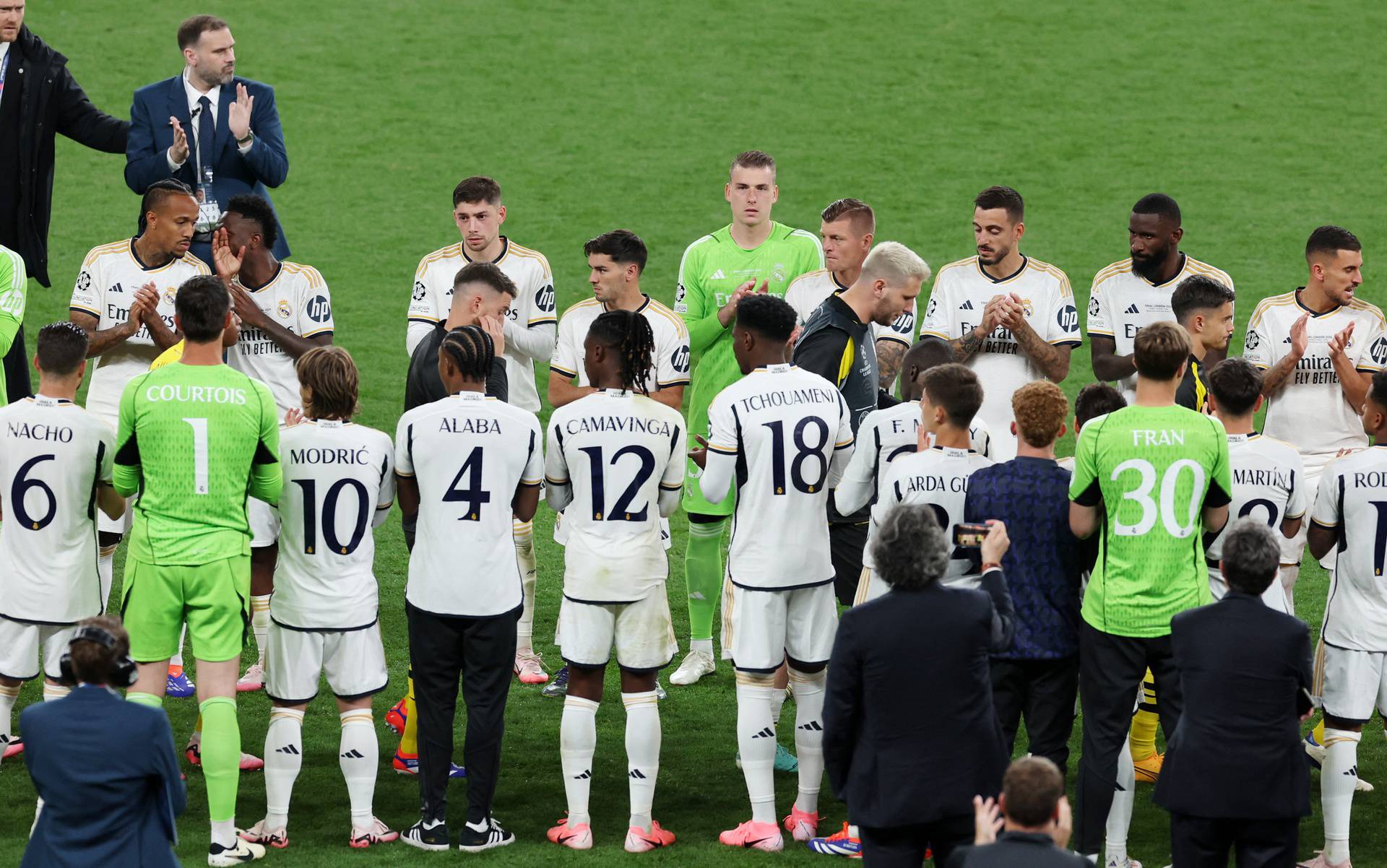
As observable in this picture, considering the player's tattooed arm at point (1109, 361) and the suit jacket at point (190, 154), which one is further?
the suit jacket at point (190, 154)

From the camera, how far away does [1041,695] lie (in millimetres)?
6059

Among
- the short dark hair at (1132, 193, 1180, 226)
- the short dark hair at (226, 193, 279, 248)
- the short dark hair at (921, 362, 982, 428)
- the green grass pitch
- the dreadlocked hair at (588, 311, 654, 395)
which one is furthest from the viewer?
the green grass pitch

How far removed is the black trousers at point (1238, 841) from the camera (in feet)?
17.3

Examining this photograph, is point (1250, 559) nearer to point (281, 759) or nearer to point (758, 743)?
point (758, 743)

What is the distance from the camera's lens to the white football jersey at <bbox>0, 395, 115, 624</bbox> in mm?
6430

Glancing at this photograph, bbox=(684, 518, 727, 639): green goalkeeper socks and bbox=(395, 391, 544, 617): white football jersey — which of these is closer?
bbox=(395, 391, 544, 617): white football jersey

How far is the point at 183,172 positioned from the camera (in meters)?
8.73

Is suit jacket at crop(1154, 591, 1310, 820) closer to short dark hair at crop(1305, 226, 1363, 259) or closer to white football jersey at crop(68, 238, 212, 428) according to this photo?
short dark hair at crop(1305, 226, 1363, 259)

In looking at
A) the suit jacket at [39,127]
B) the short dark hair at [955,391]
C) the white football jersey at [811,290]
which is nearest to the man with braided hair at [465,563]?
the short dark hair at [955,391]

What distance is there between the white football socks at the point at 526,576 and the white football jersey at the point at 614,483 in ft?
5.52

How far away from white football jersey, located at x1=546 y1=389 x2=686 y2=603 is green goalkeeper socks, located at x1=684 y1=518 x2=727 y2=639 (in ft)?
5.57

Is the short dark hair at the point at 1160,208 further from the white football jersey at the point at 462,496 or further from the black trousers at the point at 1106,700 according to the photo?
the white football jersey at the point at 462,496

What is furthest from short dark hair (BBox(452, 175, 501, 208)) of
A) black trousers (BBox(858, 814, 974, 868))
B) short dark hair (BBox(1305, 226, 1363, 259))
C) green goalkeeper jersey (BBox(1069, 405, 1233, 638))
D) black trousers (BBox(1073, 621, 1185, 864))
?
black trousers (BBox(858, 814, 974, 868))

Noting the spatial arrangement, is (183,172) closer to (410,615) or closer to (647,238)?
(410,615)
